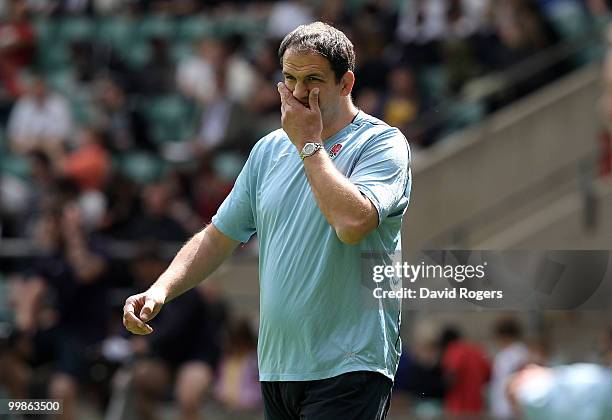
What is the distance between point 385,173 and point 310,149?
0.31 m

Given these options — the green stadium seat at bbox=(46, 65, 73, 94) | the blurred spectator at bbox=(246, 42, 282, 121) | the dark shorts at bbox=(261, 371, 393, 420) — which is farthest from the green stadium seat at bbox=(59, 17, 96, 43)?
the dark shorts at bbox=(261, 371, 393, 420)

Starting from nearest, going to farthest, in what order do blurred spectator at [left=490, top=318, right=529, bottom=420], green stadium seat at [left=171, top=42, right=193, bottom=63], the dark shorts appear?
the dark shorts, blurred spectator at [left=490, top=318, right=529, bottom=420], green stadium seat at [left=171, top=42, right=193, bottom=63]

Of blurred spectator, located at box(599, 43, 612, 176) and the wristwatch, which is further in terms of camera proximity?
blurred spectator, located at box(599, 43, 612, 176)

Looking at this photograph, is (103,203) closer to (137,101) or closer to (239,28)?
(137,101)

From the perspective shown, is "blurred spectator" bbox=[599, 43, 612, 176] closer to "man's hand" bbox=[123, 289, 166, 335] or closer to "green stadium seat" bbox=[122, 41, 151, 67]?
"green stadium seat" bbox=[122, 41, 151, 67]

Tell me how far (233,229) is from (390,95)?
9.15 meters

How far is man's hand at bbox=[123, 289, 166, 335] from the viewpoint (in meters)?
4.89

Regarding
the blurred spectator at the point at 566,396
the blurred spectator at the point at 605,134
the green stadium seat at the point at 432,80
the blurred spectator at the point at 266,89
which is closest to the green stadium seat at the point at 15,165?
the blurred spectator at the point at 266,89

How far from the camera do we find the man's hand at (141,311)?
193 inches

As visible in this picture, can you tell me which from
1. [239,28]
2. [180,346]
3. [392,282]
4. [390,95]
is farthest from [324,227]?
[239,28]

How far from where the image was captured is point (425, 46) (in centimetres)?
1484

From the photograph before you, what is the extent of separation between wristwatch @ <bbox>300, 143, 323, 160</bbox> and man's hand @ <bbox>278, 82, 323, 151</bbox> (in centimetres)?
2

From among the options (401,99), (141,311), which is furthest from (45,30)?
(141,311)

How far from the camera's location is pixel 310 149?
15.4 feet
